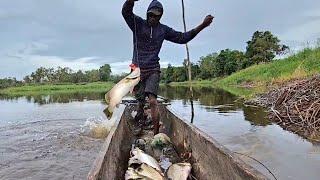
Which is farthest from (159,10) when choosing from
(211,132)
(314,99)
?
(314,99)

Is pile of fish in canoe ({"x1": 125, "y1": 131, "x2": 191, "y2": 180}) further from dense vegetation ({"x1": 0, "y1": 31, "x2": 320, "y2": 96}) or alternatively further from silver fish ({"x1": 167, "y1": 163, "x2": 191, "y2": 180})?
dense vegetation ({"x1": 0, "y1": 31, "x2": 320, "y2": 96})

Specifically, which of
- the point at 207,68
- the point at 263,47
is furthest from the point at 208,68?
the point at 263,47

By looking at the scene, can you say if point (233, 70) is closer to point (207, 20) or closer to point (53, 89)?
point (53, 89)

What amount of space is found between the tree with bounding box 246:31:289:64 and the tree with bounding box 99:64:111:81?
48.1 meters

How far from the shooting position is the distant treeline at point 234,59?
5353 centimetres

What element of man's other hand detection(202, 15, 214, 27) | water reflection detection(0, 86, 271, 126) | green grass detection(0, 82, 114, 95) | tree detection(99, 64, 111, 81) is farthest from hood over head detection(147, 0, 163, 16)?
tree detection(99, 64, 111, 81)

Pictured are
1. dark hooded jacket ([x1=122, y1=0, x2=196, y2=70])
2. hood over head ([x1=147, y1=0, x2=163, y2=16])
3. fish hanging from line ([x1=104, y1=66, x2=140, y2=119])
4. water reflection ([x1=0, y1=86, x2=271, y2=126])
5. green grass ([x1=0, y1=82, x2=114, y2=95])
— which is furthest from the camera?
green grass ([x1=0, y1=82, x2=114, y2=95])

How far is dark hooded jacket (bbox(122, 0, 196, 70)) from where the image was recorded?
5.68 meters

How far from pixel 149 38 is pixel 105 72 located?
94.8m

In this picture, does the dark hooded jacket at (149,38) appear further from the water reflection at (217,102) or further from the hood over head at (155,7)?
the water reflection at (217,102)

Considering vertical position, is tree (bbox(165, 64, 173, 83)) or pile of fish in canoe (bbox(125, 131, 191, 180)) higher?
tree (bbox(165, 64, 173, 83))

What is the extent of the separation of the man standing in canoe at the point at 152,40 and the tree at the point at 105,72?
90220 millimetres

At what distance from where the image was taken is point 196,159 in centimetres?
419

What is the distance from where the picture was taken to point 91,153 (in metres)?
6.80
